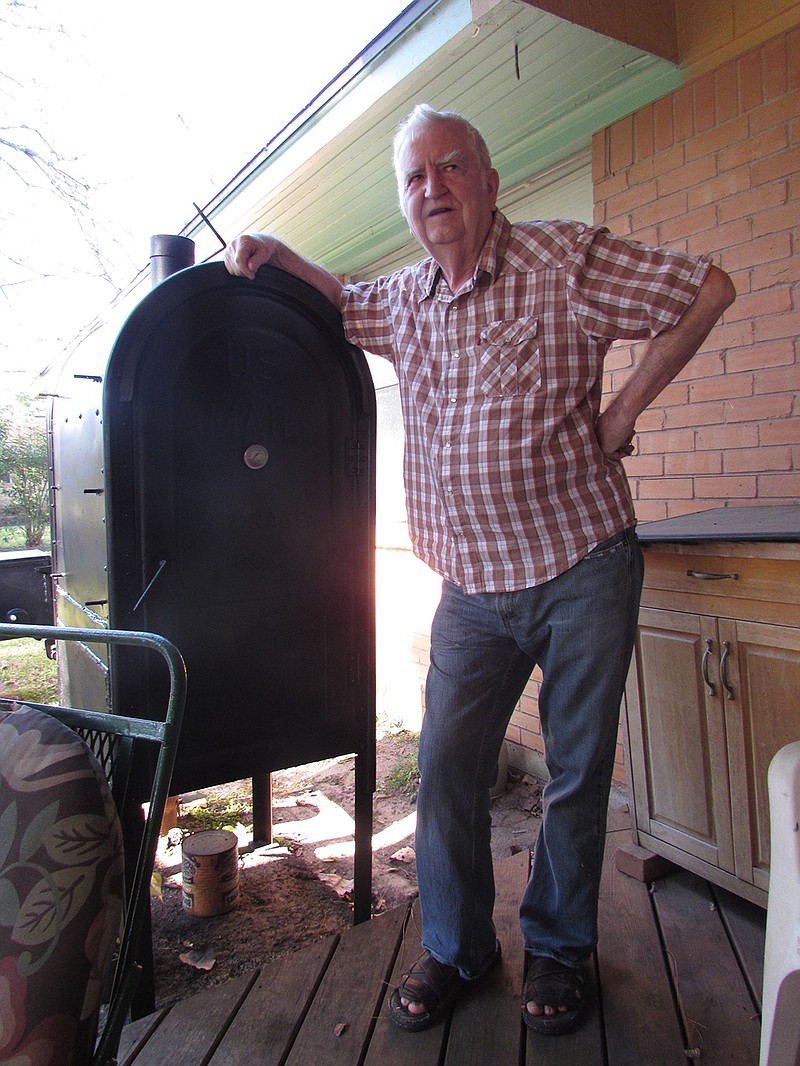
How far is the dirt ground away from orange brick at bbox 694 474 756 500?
5.46 feet

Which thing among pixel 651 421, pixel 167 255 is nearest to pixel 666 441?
pixel 651 421

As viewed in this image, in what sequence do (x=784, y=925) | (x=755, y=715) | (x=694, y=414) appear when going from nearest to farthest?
(x=784, y=925) → (x=755, y=715) → (x=694, y=414)

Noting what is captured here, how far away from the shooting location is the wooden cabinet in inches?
80.9

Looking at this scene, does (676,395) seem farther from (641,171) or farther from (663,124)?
(663,124)

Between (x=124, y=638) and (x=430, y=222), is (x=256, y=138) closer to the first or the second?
(x=430, y=222)

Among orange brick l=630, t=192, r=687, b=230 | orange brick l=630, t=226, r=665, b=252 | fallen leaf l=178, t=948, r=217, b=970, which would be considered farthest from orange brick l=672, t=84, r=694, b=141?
fallen leaf l=178, t=948, r=217, b=970

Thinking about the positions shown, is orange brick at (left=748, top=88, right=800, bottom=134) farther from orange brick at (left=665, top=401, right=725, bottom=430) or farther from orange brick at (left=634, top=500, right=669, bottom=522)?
orange brick at (left=634, top=500, right=669, bottom=522)

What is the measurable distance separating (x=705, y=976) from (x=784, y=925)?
A: 1.20m

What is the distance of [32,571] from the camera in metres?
3.85

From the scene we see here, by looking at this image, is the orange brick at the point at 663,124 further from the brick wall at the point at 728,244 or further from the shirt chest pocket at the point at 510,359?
the shirt chest pocket at the point at 510,359

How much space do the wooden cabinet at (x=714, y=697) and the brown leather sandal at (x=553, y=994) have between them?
0.64 metres

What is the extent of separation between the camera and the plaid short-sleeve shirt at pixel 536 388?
172cm

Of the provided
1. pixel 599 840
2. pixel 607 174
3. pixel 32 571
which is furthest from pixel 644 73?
pixel 32 571

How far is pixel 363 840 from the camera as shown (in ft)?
8.09
